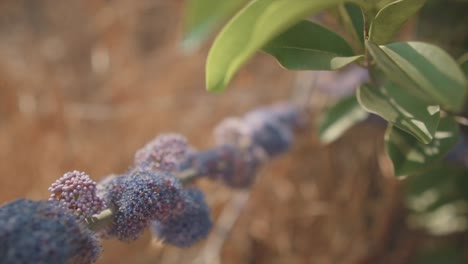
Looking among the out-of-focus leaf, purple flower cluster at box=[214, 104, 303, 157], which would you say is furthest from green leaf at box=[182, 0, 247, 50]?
the out-of-focus leaf

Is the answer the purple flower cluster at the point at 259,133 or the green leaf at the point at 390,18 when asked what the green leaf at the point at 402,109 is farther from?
the purple flower cluster at the point at 259,133

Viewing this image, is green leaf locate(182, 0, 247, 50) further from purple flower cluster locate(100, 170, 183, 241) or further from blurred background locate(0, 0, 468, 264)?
blurred background locate(0, 0, 468, 264)

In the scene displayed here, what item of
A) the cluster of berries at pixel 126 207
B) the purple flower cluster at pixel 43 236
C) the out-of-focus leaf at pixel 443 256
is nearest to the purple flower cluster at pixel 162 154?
the cluster of berries at pixel 126 207

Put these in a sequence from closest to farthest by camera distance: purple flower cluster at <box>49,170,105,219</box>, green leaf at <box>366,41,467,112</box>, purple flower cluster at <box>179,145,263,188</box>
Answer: green leaf at <box>366,41,467,112</box>
purple flower cluster at <box>49,170,105,219</box>
purple flower cluster at <box>179,145,263,188</box>

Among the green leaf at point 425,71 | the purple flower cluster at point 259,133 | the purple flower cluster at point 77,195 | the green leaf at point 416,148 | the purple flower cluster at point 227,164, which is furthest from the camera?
the purple flower cluster at point 259,133

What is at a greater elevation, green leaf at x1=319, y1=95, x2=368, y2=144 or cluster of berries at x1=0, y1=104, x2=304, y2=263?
cluster of berries at x1=0, y1=104, x2=304, y2=263
